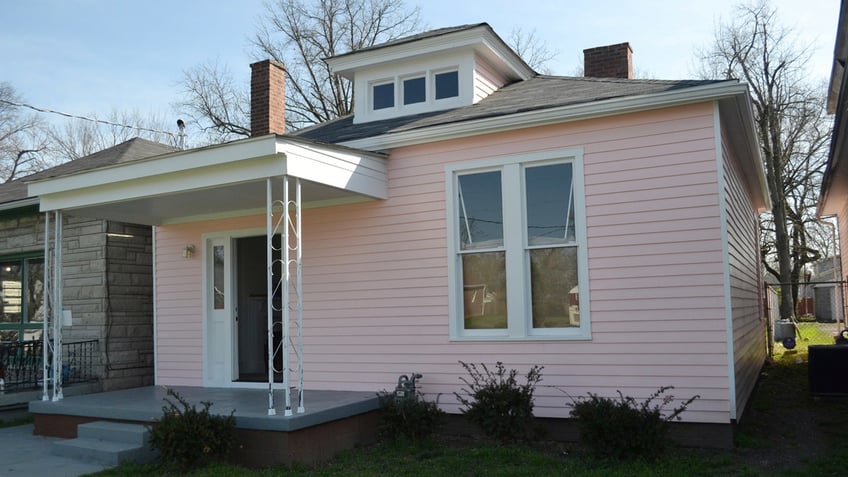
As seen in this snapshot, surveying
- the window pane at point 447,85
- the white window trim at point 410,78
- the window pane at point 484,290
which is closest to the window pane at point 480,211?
the window pane at point 484,290

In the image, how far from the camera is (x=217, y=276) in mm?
9633

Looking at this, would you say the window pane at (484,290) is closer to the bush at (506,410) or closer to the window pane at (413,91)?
the bush at (506,410)

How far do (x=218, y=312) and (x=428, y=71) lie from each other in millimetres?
4228

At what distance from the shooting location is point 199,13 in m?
11.8

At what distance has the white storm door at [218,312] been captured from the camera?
942 centimetres

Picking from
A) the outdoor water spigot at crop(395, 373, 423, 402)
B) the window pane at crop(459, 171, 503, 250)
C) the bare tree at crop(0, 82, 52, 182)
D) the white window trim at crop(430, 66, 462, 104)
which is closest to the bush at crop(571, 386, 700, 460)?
A: the outdoor water spigot at crop(395, 373, 423, 402)

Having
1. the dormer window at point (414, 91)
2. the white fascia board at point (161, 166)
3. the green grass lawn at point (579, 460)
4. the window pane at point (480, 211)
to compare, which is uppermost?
the dormer window at point (414, 91)

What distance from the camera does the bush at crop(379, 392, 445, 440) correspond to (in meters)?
7.17

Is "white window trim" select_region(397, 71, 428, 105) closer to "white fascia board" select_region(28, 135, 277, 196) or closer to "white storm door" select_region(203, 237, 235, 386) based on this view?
"white storm door" select_region(203, 237, 235, 386)

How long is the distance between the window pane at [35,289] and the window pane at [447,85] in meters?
6.86

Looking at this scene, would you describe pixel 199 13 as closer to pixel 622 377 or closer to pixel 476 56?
pixel 476 56

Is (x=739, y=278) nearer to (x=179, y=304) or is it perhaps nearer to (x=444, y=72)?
(x=444, y=72)

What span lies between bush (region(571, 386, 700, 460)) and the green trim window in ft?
28.9

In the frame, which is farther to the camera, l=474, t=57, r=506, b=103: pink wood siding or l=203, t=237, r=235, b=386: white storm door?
l=203, t=237, r=235, b=386: white storm door
